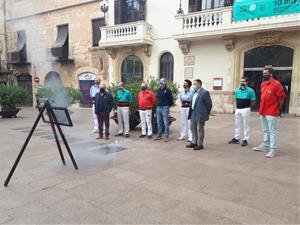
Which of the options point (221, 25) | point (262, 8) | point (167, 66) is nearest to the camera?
point (262, 8)

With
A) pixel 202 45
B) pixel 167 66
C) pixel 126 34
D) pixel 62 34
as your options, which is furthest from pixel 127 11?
pixel 202 45

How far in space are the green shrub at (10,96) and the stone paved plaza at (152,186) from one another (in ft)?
22.1

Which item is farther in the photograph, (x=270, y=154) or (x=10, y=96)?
(x=10, y=96)

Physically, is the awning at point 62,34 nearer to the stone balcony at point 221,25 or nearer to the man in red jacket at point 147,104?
the stone balcony at point 221,25

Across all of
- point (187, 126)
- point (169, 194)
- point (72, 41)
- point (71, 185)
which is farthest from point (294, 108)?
point (72, 41)

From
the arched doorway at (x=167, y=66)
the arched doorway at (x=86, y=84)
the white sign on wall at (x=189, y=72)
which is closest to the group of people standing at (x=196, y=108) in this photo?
the white sign on wall at (x=189, y=72)

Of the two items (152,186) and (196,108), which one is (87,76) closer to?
(196,108)

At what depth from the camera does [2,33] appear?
6840 mm

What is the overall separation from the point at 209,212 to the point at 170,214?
494 millimetres

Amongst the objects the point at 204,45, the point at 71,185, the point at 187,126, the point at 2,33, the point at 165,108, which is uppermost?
the point at 204,45

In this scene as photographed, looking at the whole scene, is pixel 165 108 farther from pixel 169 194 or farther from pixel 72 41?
pixel 72 41

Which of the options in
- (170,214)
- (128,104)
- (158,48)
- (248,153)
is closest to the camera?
(170,214)

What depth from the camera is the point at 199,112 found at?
19.9 feet

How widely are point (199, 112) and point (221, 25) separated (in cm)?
861
